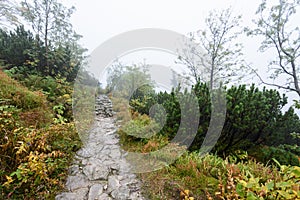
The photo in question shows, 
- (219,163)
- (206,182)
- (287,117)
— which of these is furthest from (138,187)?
(287,117)

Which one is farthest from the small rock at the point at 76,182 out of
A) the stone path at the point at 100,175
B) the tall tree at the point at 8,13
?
the tall tree at the point at 8,13

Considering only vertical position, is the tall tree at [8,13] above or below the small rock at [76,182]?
above

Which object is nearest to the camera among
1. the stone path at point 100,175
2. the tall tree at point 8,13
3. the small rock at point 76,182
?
the stone path at point 100,175

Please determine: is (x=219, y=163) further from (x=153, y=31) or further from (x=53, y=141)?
(x=153, y=31)

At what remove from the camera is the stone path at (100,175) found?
2.08 meters

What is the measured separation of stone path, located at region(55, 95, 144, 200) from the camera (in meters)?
2.08

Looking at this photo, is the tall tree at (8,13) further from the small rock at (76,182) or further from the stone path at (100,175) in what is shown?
the small rock at (76,182)

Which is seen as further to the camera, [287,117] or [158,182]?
[287,117]

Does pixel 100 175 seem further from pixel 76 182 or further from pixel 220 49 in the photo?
pixel 220 49

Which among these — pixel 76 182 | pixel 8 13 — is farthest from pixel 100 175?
pixel 8 13

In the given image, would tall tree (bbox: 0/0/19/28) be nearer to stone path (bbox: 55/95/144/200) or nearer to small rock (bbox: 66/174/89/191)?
stone path (bbox: 55/95/144/200)

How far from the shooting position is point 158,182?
2227 mm

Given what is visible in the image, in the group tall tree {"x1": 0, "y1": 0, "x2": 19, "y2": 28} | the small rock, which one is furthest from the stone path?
tall tree {"x1": 0, "y1": 0, "x2": 19, "y2": 28}

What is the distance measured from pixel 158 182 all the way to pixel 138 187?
1.06 feet
